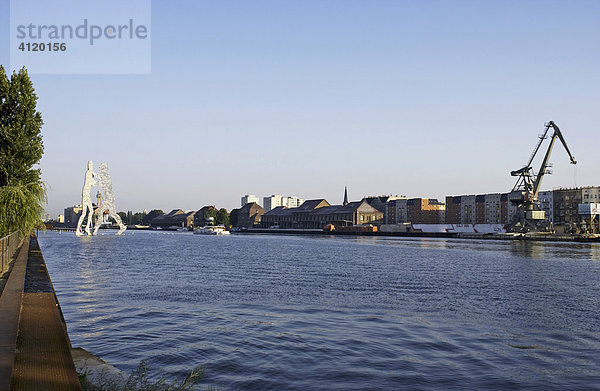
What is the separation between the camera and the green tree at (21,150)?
A: 3023 centimetres

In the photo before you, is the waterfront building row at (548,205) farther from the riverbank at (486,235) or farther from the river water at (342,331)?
the river water at (342,331)

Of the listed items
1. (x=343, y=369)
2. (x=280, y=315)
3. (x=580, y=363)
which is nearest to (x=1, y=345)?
(x=343, y=369)

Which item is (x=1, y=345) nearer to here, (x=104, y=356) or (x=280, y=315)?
(x=104, y=356)

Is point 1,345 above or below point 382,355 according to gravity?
above

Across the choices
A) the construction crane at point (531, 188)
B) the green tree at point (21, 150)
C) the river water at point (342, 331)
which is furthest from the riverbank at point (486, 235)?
the green tree at point (21, 150)

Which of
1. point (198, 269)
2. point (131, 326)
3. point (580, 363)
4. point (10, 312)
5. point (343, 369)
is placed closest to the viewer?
point (10, 312)

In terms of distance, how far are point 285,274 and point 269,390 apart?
24.8 meters

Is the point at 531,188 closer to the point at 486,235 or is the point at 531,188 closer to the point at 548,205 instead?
the point at 486,235

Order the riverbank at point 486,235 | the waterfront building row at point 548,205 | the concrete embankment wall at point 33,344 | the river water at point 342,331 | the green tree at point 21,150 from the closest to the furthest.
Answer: the concrete embankment wall at point 33,344, the river water at point 342,331, the green tree at point 21,150, the riverbank at point 486,235, the waterfront building row at point 548,205

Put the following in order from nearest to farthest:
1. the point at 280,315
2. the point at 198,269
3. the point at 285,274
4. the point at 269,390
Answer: the point at 269,390
the point at 280,315
the point at 285,274
the point at 198,269

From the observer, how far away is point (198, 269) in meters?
39.2

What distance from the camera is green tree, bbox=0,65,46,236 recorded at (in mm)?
30234

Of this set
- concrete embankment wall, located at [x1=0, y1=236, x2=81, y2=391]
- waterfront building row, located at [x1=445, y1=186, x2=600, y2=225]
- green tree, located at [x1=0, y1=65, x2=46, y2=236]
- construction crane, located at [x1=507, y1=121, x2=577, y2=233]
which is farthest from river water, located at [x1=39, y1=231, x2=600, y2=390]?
waterfront building row, located at [x1=445, y1=186, x2=600, y2=225]

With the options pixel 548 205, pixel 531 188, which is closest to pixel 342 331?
pixel 531 188
